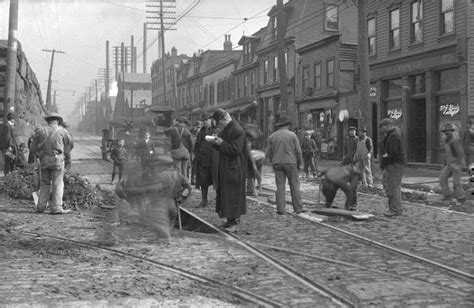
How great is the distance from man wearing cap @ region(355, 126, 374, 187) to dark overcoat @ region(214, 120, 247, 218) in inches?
296

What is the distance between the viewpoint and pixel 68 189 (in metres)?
11.0

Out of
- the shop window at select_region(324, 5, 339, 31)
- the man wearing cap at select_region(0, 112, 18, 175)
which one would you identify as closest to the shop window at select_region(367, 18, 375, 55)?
the shop window at select_region(324, 5, 339, 31)

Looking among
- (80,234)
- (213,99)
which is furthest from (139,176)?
(213,99)

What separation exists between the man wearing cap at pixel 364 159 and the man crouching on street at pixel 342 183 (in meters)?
4.85

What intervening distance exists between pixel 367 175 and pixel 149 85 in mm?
86780

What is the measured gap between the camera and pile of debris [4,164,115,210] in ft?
35.7

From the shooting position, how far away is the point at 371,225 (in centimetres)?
895

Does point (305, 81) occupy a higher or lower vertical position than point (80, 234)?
higher

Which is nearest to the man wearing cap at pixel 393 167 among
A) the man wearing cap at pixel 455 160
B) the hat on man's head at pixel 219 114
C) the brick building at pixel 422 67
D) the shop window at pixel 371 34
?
the man wearing cap at pixel 455 160

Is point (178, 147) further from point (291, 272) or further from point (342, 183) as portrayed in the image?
point (291, 272)

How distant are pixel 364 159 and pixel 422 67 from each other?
9629 mm

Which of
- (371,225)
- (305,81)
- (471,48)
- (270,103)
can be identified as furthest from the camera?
(270,103)

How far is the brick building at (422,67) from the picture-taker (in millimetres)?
20672

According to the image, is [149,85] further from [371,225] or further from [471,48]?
[371,225]
